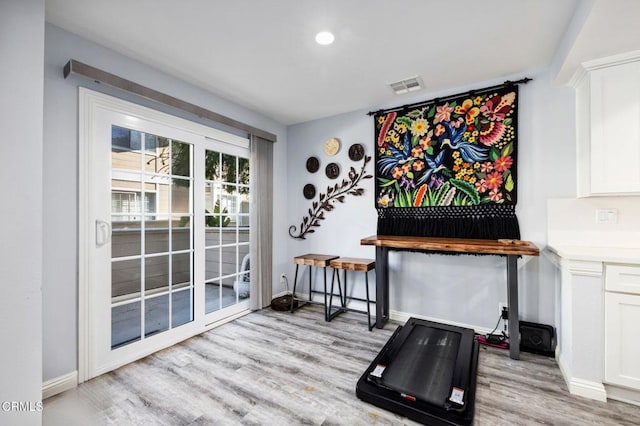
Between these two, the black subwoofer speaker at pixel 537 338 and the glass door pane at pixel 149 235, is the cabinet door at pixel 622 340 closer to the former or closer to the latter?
the black subwoofer speaker at pixel 537 338

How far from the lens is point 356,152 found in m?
3.52

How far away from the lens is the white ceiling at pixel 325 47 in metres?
1.81

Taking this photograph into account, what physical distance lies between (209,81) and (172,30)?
761 millimetres

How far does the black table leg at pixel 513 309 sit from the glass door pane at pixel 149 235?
2.96m

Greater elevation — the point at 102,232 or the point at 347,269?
the point at 102,232

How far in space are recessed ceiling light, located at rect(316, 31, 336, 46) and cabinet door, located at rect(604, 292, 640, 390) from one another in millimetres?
2610

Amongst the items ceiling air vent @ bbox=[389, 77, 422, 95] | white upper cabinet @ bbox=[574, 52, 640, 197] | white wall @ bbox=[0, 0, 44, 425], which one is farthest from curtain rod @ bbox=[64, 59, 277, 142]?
white upper cabinet @ bbox=[574, 52, 640, 197]

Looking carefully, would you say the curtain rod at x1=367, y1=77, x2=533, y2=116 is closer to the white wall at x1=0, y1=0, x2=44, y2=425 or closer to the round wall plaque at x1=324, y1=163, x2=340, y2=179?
the round wall plaque at x1=324, y1=163, x2=340, y2=179

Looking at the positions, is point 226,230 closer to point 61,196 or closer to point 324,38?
point 61,196

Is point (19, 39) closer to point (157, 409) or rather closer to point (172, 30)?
point (172, 30)

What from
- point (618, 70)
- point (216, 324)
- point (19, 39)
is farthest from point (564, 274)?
point (19, 39)

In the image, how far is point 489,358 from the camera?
2.38 meters

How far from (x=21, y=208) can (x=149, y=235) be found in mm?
1120

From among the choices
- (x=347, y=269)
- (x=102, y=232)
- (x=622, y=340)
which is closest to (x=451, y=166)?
(x=347, y=269)
